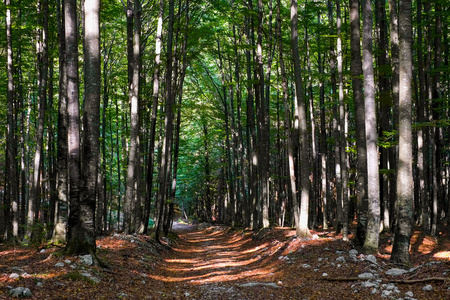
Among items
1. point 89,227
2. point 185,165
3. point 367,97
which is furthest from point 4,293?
point 185,165

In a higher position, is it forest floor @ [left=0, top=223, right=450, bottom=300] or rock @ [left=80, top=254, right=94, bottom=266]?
rock @ [left=80, top=254, right=94, bottom=266]

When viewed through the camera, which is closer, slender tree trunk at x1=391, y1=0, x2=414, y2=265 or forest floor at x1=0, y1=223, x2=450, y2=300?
forest floor at x1=0, y1=223, x2=450, y2=300

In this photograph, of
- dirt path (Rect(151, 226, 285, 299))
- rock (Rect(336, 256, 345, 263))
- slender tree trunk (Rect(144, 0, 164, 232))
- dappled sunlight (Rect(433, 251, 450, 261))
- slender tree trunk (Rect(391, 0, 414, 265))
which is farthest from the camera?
slender tree trunk (Rect(144, 0, 164, 232))

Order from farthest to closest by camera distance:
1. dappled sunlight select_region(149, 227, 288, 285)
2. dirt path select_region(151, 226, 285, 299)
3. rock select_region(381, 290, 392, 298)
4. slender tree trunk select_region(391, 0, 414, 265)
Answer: dappled sunlight select_region(149, 227, 288, 285), slender tree trunk select_region(391, 0, 414, 265), dirt path select_region(151, 226, 285, 299), rock select_region(381, 290, 392, 298)

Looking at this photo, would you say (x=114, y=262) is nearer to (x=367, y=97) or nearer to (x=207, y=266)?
(x=207, y=266)

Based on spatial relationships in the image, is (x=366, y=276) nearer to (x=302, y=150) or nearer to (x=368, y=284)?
(x=368, y=284)

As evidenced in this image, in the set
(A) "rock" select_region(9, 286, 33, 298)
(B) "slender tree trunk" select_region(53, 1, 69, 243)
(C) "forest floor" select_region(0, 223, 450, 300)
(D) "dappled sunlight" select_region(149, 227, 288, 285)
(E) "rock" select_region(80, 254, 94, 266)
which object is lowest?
(D) "dappled sunlight" select_region(149, 227, 288, 285)

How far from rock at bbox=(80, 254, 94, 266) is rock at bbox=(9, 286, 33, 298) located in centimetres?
213

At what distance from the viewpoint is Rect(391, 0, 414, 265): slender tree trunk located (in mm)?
7367

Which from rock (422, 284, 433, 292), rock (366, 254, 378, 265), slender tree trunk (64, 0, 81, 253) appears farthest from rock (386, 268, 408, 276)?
slender tree trunk (64, 0, 81, 253)

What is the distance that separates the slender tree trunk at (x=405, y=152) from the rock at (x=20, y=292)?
22.8ft

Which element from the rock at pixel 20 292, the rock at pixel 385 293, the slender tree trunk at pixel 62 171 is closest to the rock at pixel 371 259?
the rock at pixel 385 293

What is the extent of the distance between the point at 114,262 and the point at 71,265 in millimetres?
2180

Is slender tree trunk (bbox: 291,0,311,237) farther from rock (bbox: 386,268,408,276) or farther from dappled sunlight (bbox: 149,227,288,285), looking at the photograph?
rock (bbox: 386,268,408,276)
